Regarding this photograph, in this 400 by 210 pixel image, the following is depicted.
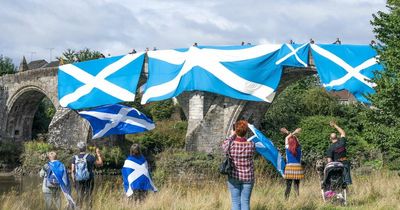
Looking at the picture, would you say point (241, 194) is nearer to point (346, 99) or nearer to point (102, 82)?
point (102, 82)

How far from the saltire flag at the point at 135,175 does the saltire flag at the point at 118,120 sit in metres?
5.62

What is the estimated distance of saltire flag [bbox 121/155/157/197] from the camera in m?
7.57

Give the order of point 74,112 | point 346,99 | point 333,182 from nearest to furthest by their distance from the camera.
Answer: point 333,182, point 74,112, point 346,99

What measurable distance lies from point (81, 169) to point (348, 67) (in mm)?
10945

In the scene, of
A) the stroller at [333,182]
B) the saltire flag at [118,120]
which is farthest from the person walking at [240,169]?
the saltire flag at [118,120]

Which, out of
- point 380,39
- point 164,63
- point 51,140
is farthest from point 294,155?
point 51,140

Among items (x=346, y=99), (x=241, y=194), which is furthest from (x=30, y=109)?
(x=346, y=99)

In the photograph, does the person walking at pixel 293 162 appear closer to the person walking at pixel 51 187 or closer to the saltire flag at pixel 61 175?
the saltire flag at pixel 61 175

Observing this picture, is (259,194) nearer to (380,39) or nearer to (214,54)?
(380,39)

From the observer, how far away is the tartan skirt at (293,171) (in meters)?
8.56

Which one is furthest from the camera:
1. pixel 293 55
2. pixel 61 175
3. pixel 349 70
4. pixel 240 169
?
pixel 293 55

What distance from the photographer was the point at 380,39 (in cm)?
909

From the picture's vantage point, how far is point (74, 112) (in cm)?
2409

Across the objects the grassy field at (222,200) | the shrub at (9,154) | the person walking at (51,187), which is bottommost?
the grassy field at (222,200)
